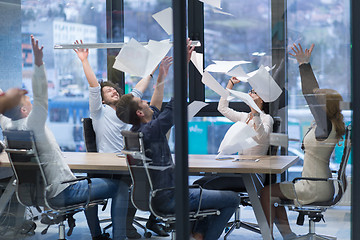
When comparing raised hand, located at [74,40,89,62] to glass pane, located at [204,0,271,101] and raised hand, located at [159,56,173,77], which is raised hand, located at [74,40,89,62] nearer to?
raised hand, located at [159,56,173,77]

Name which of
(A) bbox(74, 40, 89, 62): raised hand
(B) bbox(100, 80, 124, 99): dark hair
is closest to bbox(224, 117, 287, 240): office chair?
(B) bbox(100, 80, 124, 99): dark hair

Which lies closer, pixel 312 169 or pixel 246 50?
pixel 312 169

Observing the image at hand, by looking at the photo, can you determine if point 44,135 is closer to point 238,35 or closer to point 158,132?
point 158,132

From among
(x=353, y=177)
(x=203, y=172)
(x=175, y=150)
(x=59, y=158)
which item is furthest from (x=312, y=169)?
(x=59, y=158)

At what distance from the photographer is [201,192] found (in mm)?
3605

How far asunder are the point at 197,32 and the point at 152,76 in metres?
0.52

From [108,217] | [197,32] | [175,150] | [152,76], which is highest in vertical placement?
[197,32]

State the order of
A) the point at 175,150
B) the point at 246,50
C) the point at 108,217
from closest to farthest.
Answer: the point at 175,150
the point at 108,217
the point at 246,50

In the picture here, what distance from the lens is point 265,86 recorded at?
3773mm

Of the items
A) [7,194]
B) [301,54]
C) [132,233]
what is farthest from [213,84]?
[7,194]

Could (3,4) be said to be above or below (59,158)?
above

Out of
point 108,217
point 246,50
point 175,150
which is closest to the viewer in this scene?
point 175,150

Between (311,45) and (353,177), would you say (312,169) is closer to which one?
(353,177)

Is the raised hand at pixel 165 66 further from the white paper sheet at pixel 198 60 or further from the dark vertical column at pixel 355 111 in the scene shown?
the dark vertical column at pixel 355 111
